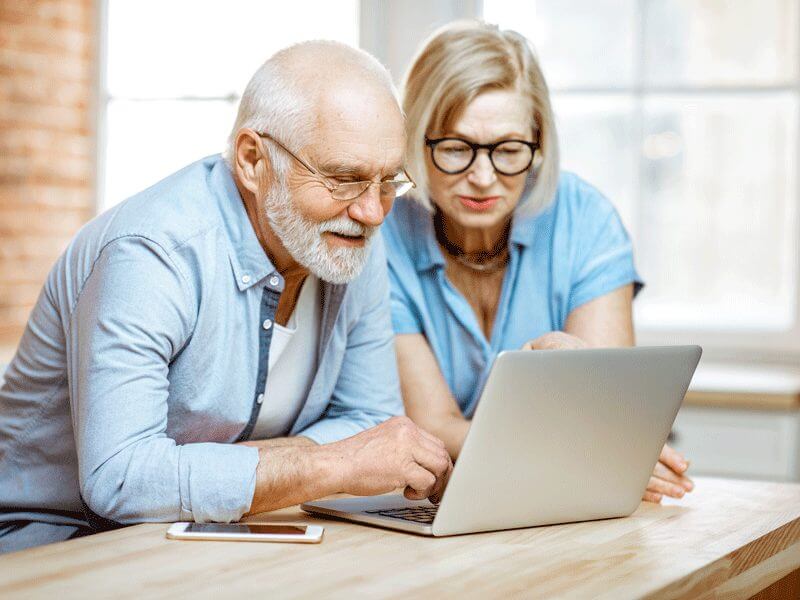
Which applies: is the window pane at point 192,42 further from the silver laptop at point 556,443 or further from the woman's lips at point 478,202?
the silver laptop at point 556,443

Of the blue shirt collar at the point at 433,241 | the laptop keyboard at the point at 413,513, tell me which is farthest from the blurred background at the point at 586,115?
the laptop keyboard at the point at 413,513

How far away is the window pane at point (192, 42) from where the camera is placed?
395 centimetres

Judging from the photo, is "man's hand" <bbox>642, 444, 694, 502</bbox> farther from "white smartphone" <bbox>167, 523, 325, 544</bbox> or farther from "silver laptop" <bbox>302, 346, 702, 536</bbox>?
"white smartphone" <bbox>167, 523, 325, 544</bbox>

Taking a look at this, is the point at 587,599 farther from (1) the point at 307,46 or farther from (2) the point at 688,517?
(1) the point at 307,46

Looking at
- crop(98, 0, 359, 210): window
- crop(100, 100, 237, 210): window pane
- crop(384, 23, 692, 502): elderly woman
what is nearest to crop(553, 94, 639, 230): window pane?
crop(98, 0, 359, 210): window

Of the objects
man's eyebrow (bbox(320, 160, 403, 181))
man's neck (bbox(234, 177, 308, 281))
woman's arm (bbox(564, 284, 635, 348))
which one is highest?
man's eyebrow (bbox(320, 160, 403, 181))

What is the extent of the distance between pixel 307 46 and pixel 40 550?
81 centimetres

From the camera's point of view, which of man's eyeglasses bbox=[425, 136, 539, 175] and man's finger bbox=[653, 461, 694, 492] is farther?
man's eyeglasses bbox=[425, 136, 539, 175]

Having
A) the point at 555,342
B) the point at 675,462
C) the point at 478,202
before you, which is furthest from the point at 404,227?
the point at 675,462

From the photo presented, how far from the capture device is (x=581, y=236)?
2244 mm

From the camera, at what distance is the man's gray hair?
1.67 metres

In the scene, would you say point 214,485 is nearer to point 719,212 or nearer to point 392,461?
point 392,461

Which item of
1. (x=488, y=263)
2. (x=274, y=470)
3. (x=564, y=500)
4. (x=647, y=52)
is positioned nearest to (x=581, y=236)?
(x=488, y=263)

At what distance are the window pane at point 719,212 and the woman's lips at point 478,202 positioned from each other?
71.8 inches
